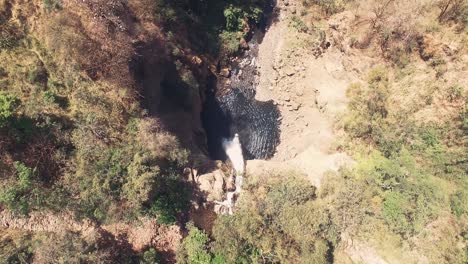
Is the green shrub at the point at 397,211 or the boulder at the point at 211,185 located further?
the boulder at the point at 211,185

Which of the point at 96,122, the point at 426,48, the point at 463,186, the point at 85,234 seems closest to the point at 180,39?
the point at 96,122

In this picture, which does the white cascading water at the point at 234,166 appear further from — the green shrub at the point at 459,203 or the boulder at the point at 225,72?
the green shrub at the point at 459,203

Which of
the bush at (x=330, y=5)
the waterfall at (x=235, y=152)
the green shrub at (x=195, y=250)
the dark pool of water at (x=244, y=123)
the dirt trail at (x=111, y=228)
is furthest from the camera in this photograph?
the dark pool of water at (x=244, y=123)

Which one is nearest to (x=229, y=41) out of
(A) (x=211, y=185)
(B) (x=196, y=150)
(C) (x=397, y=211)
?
(B) (x=196, y=150)

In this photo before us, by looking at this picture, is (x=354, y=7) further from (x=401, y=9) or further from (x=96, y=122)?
(x=96, y=122)

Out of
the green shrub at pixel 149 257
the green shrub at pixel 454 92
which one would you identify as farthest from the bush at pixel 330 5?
the green shrub at pixel 149 257

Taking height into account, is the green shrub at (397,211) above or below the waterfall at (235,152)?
below

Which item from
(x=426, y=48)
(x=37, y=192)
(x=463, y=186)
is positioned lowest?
(x=37, y=192)

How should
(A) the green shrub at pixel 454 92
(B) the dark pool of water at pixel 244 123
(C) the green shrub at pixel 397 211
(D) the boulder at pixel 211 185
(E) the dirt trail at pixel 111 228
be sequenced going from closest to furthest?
1. (E) the dirt trail at pixel 111 228
2. (C) the green shrub at pixel 397 211
3. (A) the green shrub at pixel 454 92
4. (D) the boulder at pixel 211 185
5. (B) the dark pool of water at pixel 244 123
